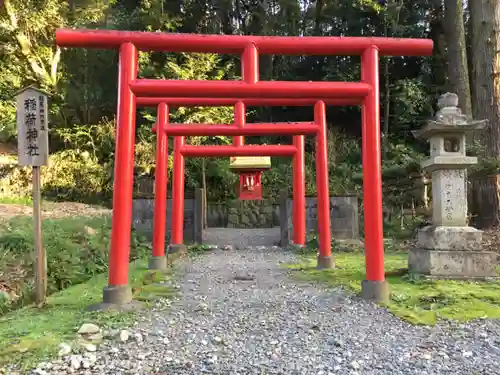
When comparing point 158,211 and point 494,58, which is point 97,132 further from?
point 494,58

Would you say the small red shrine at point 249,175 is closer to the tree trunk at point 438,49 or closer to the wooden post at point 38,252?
the tree trunk at point 438,49

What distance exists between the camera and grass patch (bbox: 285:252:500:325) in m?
4.17

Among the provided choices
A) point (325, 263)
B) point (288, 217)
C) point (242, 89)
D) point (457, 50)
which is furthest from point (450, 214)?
point (457, 50)

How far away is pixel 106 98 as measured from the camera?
59.5 feet

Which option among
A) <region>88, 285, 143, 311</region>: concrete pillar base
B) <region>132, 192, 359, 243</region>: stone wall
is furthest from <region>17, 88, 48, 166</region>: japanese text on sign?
<region>132, 192, 359, 243</region>: stone wall

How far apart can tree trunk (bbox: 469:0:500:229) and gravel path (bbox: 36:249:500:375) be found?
5.86m

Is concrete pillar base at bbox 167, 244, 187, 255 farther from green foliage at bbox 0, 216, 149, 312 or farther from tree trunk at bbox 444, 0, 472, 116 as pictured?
tree trunk at bbox 444, 0, 472, 116

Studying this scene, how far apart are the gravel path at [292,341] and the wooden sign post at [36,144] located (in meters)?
1.16

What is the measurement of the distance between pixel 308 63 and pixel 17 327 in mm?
18471

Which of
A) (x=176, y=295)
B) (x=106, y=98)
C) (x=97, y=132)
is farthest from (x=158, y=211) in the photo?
(x=106, y=98)

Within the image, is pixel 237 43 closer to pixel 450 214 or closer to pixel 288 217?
pixel 450 214

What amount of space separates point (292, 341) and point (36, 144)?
3016 millimetres

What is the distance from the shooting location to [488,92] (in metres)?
9.57

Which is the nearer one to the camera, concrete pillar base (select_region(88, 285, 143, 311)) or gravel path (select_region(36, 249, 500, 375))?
gravel path (select_region(36, 249, 500, 375))
